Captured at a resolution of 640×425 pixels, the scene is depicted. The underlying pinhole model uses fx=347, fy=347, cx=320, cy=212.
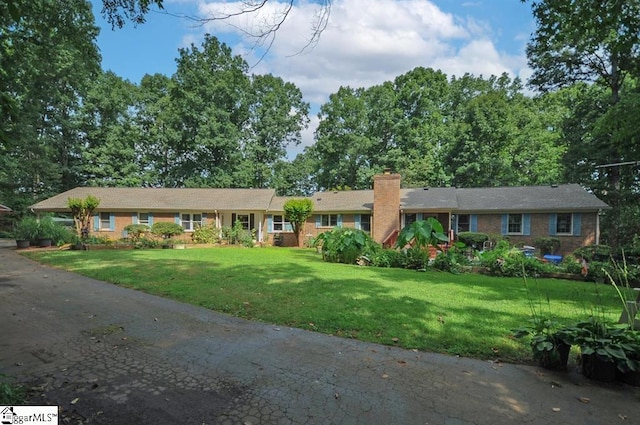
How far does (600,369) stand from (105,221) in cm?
2822

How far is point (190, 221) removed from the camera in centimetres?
2561

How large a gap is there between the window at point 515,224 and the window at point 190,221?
20793 mm

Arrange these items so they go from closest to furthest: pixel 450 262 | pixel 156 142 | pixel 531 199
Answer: pixel 450 262, pixel 531 199, pixel 156 142

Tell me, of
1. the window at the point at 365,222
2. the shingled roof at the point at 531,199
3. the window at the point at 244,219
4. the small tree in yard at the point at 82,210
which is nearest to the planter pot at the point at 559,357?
the shingled roof at the point at 531,199

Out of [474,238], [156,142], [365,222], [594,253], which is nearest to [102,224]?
[156,142]

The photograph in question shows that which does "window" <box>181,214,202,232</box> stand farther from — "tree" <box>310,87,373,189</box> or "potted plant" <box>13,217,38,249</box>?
"tree" <box>310,87,373,189</box>

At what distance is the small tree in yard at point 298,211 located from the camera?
2381 cm

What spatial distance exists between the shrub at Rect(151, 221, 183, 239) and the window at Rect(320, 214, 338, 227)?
9.93 metres

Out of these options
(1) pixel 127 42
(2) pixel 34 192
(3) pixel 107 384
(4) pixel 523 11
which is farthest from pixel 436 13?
(2) pixel 34 192

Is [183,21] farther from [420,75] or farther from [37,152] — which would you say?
[420,75]

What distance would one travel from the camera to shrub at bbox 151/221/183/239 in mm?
23188

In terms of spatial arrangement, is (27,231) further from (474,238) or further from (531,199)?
(531,199)

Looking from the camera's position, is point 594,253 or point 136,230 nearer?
point 594,253

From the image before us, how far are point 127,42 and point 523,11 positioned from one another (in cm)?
665
